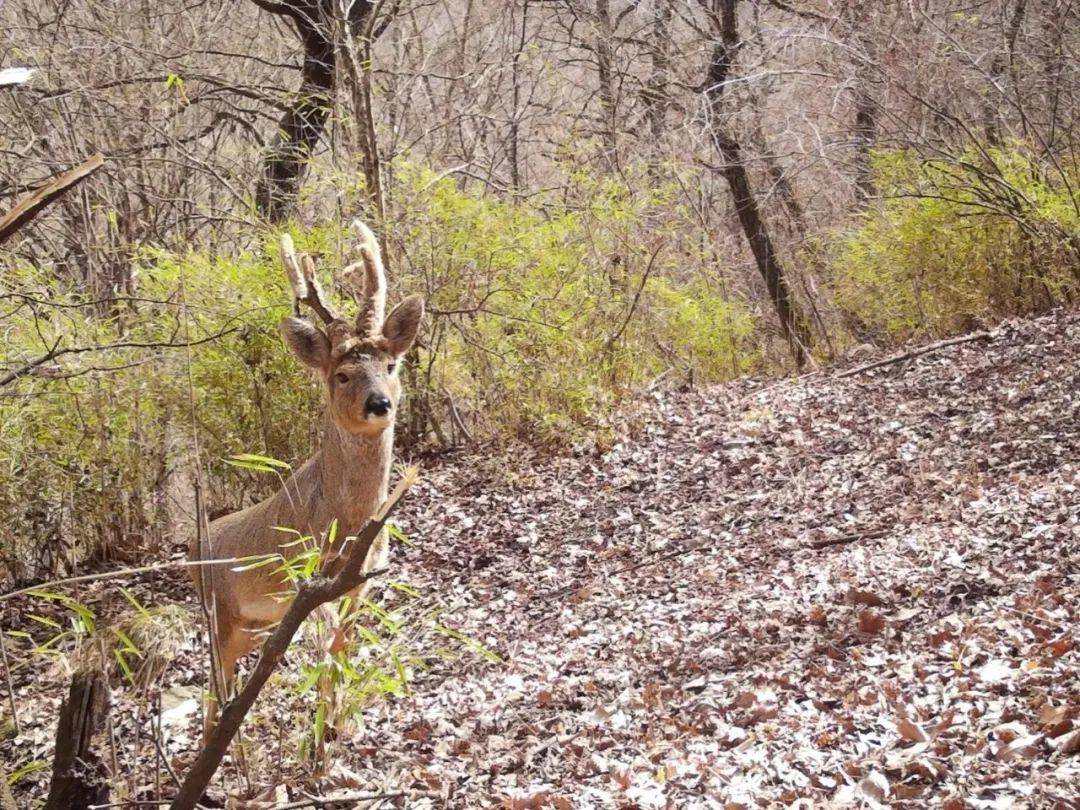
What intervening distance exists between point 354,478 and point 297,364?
341 centimetres

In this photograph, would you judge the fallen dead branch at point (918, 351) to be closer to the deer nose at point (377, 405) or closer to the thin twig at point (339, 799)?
the deer nose at point (377, 405)

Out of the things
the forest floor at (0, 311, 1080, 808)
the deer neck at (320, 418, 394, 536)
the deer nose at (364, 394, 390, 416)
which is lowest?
the forest floor at (0, 311, 1080, 808)

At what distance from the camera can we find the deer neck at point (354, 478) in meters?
5.05

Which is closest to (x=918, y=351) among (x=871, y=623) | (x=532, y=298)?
(x=532, y=298)

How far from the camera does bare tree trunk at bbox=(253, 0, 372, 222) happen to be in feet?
31.1

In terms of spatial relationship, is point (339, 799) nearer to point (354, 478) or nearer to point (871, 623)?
point (354, 478)

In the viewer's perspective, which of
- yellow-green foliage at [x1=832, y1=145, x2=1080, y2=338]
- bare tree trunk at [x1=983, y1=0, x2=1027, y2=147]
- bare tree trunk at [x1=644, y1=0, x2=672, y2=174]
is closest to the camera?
yellow-green foliage at [x1=832, y1=145, x2=1080, y2=338]

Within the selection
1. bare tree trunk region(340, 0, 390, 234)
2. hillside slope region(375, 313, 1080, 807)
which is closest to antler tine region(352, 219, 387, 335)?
hillside slope region(375, 313, 1080, 807)

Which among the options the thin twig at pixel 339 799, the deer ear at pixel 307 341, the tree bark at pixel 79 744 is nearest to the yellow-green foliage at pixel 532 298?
the deer ear at pixel 307 341

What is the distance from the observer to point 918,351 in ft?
34.0

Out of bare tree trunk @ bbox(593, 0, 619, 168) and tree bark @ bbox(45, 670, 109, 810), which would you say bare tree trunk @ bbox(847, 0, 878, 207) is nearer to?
bare tree trunk @ bbox(593, 0, 619, 168)

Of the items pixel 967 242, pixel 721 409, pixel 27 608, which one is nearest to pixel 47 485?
pixel 27 608

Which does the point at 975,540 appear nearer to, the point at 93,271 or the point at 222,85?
the point at 93,271

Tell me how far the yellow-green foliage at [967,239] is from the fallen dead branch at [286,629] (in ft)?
30.2
